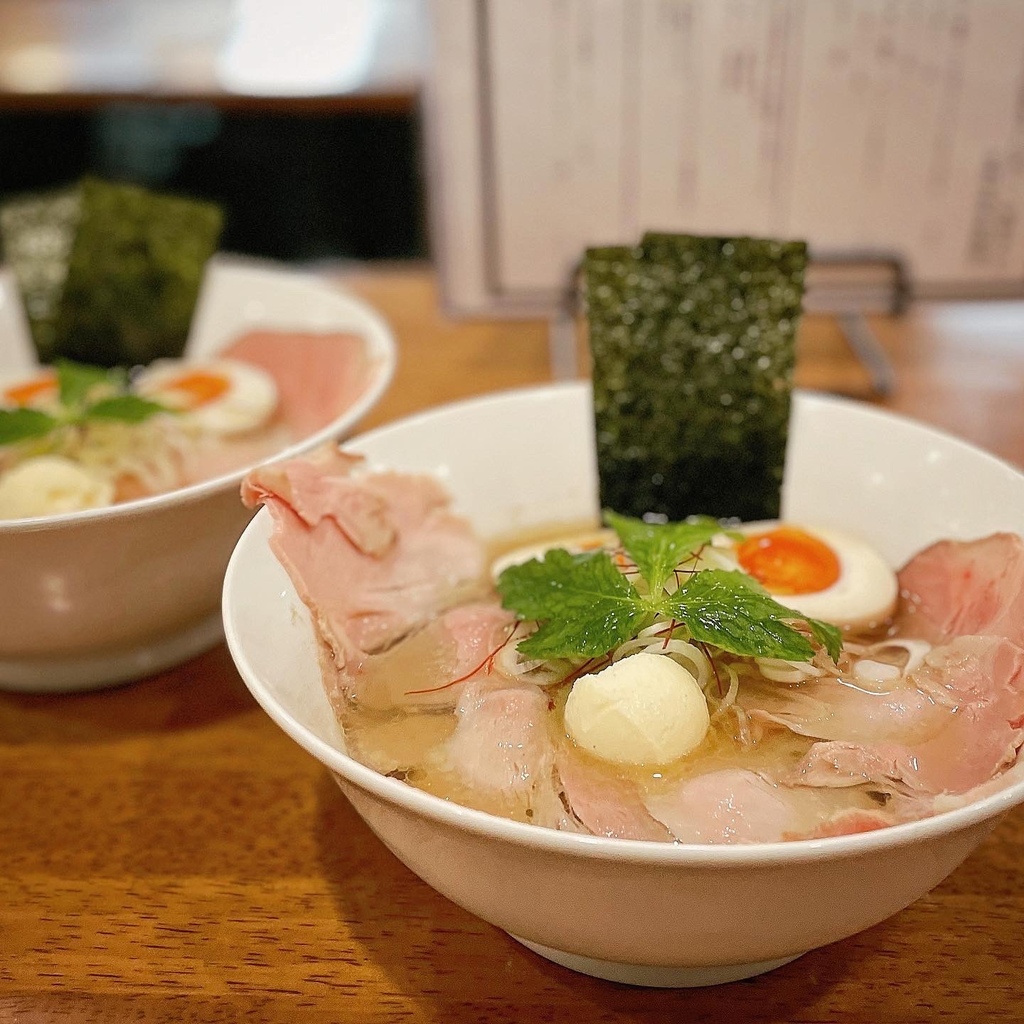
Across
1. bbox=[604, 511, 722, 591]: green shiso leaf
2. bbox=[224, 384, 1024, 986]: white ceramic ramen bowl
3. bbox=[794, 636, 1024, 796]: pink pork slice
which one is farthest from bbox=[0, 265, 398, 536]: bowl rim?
bbox=[794, 636, 1024, 796]: pink pork slice

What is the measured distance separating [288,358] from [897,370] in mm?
1282

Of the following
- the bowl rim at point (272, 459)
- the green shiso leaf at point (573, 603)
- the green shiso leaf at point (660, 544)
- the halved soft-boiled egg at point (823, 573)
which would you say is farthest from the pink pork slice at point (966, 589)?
the bowl rim at point (272, 459)

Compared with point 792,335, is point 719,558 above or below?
below

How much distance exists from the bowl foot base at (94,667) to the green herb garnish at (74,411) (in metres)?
0.36

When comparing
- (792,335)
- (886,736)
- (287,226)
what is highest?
(792,335)

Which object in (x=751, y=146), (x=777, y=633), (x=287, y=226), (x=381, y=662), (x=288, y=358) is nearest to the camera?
(x=777, y=633)

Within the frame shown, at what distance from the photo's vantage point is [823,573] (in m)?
1.19

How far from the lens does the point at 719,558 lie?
114 cm

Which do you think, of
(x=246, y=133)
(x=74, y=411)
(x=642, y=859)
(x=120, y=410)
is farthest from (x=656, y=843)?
(x=246, y=133)

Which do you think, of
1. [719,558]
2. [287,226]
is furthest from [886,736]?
[287,226]

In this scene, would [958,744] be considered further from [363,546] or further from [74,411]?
[74,411]

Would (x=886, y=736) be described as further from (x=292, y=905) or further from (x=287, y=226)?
(x=287, y=226)

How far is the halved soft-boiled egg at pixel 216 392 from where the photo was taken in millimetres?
1672

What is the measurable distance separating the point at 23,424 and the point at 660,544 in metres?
0.95
